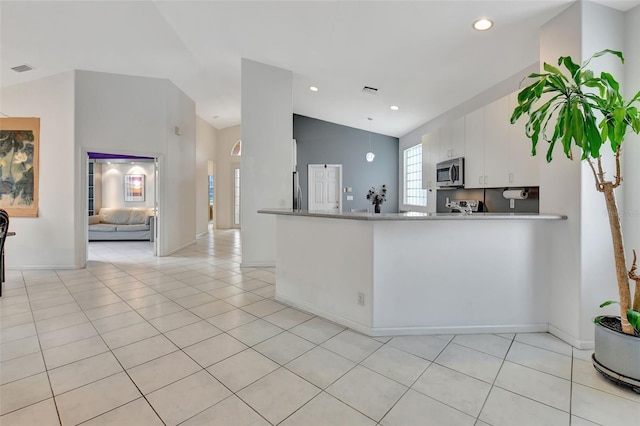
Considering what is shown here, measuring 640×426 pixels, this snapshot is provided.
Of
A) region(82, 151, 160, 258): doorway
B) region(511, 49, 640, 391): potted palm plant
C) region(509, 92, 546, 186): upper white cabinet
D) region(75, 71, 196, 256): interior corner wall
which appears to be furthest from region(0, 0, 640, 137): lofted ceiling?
region(82, 151, 160, 258): doorway

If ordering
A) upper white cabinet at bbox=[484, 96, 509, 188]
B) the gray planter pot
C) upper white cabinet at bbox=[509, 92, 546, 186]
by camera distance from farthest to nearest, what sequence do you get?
upper white cabinet at bbox=[484, 96, 509, 188], upper white cabinet at bbox=[509, 92, 546, 186], the gray planter pot

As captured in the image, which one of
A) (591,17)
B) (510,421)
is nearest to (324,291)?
(510,421)

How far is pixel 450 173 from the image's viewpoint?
4129 mm

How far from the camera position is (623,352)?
1.83 meters

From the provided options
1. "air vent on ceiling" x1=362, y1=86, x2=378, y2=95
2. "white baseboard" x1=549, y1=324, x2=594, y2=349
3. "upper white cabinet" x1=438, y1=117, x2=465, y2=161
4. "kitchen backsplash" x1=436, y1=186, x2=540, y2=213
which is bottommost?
"white baseboard" x1=549, y1=324, x2=594, y2=349

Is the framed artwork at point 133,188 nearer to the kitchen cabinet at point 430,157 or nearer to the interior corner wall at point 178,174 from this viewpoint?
the interior corner wall at point 178,174

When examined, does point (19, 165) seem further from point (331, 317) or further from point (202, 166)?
point (331, 317)

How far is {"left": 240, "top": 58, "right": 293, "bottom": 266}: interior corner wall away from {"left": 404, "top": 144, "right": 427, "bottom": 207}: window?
3.45 metres

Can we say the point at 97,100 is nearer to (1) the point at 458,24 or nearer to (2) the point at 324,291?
(2) the point at 324,291

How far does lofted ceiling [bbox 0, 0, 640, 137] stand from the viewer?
9.62 ft

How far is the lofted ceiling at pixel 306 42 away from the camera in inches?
115

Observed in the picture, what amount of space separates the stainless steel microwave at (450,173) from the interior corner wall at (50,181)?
5699 millimetres

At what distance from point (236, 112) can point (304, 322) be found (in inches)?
278

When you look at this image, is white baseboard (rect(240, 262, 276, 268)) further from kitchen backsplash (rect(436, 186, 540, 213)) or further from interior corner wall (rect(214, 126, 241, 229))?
interior corner wall (rect(214, 126, 241, 229))
